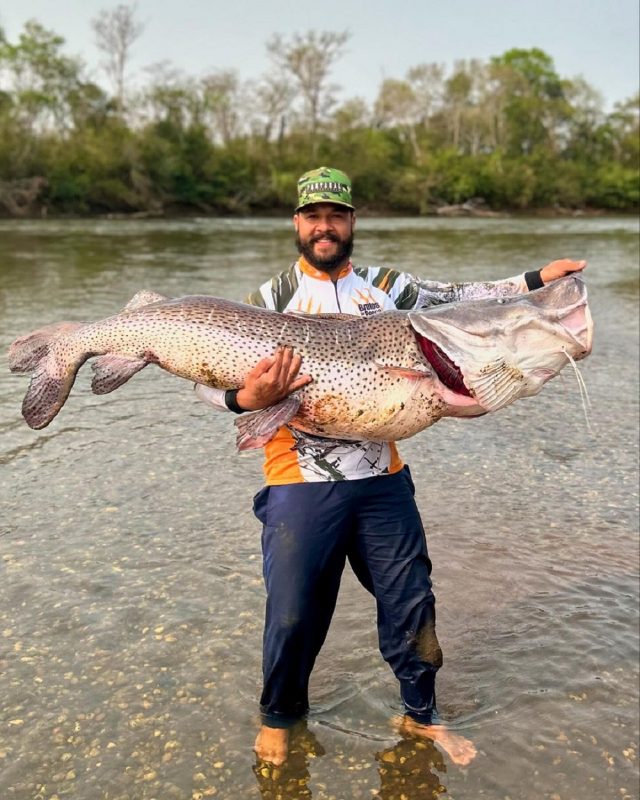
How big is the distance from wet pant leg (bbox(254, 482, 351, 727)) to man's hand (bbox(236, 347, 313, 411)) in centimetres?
40

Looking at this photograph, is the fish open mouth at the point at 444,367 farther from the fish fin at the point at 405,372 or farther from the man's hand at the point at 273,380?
the man's hand at the point at 273,380

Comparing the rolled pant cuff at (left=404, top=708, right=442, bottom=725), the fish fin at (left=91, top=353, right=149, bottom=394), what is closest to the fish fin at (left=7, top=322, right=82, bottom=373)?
the fish fin at (left=91, top=353, right=149, bottom=394)

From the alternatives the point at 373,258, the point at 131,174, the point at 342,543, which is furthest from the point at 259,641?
the point at 131,174

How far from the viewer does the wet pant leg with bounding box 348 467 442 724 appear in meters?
3.16

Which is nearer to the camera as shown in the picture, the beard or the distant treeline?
the beard

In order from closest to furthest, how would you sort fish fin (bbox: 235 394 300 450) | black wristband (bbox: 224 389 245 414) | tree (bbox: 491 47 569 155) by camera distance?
fish fin (bbox: 235 394 300 450) → black wristband (bbox: 224 389 245 414) → tree (bbox: 491 47 569 155)

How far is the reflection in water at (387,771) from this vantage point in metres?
3.15

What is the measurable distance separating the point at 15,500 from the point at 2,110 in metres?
51.7

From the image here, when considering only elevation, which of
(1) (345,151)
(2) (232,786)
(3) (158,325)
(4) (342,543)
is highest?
(1) (345,151)

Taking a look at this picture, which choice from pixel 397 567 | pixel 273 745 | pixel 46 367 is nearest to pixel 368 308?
pixel 397 567

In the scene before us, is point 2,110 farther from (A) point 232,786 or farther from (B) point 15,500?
(A) point 232,786

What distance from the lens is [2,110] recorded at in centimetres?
5034

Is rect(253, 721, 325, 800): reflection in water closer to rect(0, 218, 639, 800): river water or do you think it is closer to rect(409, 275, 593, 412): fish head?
rect(0, 218, 639, 800): river water

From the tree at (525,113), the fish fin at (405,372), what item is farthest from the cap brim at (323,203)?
the tree at (525,113)
